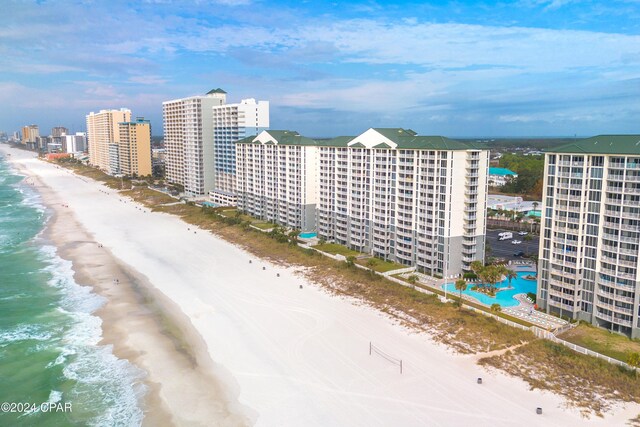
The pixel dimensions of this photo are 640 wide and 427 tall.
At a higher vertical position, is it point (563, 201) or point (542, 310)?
point (563, 201)

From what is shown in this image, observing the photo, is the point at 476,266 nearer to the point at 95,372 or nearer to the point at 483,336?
the point at 483,336

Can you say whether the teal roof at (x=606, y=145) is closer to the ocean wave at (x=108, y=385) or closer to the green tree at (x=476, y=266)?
the green tree at (x=476, y=266)

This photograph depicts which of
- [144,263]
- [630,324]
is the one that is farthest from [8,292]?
[630,324]

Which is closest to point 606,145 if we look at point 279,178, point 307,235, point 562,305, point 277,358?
point 562,305

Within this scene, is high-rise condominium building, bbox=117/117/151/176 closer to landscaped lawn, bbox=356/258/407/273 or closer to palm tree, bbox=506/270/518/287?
landscaped lawn, bbox=356/258/407/273

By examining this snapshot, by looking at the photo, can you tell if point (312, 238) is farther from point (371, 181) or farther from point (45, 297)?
point (45, 297)

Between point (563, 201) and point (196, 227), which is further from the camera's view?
point (196, 227)

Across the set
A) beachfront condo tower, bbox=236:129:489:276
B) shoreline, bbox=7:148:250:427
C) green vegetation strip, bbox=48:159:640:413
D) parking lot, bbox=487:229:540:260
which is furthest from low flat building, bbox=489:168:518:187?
shoreline, bbox=7:148:250:427
